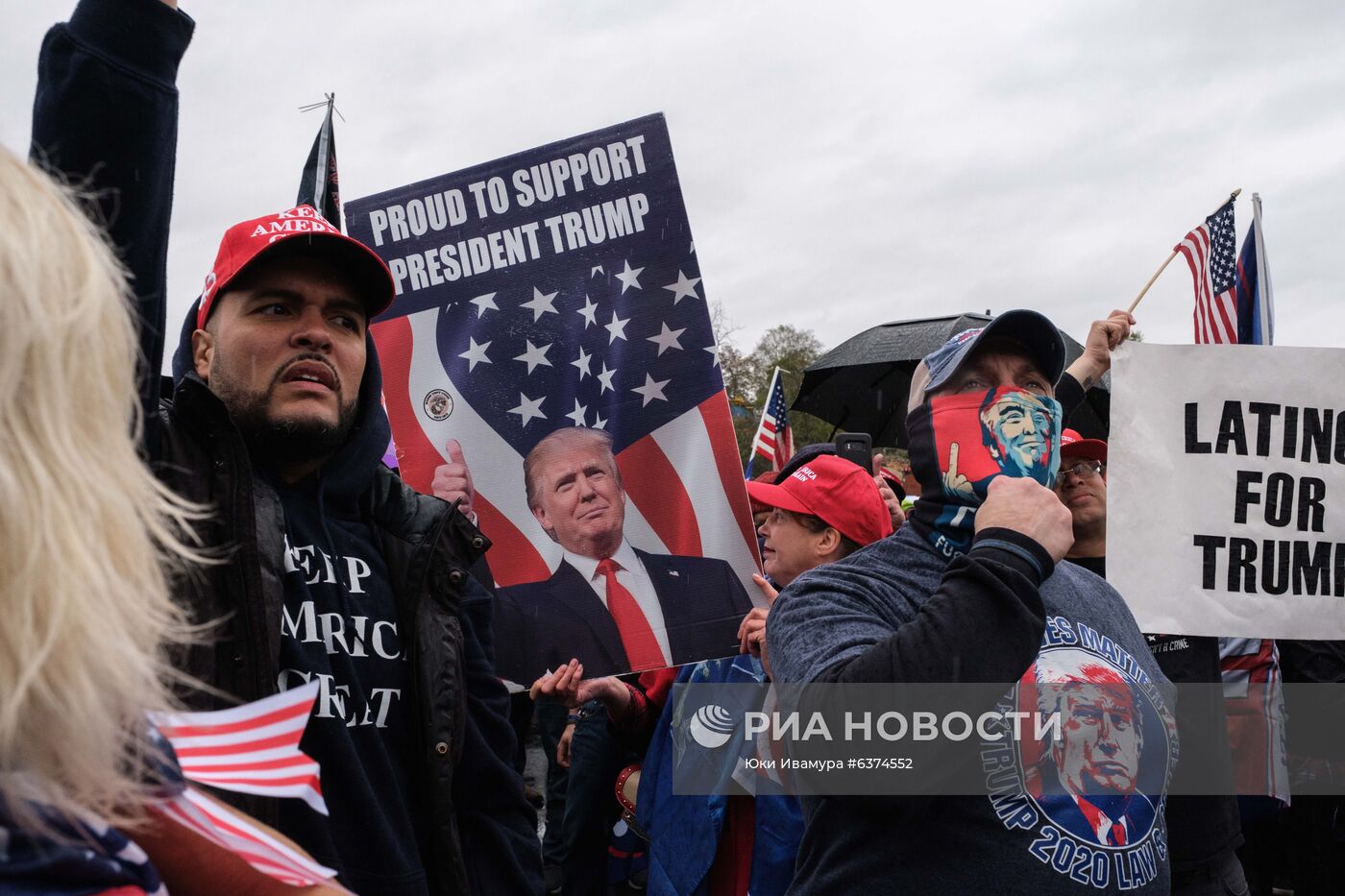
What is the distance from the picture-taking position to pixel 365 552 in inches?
83.3

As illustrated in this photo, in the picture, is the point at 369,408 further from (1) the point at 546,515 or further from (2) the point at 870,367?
(2) the point at 870,367

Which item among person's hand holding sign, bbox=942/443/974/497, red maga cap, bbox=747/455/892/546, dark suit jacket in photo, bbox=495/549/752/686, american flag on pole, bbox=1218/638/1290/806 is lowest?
american flag on pole, bbox=1218/638/1290/806

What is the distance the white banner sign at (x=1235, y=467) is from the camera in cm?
330

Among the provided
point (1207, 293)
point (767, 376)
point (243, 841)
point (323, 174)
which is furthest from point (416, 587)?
point (767, 376)

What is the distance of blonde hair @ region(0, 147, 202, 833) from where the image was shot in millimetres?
663

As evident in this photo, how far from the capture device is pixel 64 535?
0.68 meters

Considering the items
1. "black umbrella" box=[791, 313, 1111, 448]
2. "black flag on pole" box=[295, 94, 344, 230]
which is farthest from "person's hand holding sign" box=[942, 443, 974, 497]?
"black umbrella" box=[791, 313, 1111, 448]

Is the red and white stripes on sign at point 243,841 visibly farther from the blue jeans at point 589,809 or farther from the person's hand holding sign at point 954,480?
the blue jeans at point 589,809

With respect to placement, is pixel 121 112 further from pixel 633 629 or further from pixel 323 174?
pixel 323 174

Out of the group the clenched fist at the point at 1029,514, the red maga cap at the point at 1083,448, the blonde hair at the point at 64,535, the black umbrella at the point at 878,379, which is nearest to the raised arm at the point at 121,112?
the blonde hair at the point at 64,535

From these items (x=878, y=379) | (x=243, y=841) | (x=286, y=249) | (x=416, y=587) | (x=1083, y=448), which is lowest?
(x=243, y=841)

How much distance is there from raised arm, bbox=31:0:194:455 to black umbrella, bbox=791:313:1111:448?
6.74 meters

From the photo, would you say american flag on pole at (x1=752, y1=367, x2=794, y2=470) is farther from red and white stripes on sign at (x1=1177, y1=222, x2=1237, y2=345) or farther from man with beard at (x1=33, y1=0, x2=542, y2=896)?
man with beard at (x1=33, y1=0, x2=542, y2=896)

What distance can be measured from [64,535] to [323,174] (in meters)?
3.57
